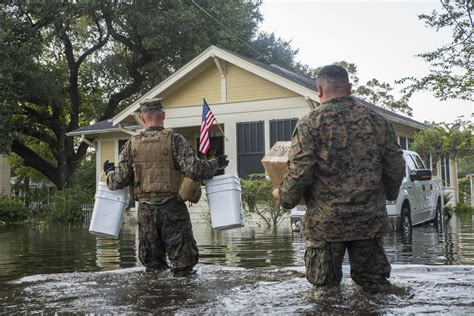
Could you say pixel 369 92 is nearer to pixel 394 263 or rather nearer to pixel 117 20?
pixel 117 20

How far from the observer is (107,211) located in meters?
6.70

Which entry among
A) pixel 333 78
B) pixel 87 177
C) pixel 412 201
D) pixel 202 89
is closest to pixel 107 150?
pixel 202 89

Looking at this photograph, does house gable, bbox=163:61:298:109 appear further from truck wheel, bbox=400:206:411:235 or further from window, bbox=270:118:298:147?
truck wheel, bbox=400:206:411:235

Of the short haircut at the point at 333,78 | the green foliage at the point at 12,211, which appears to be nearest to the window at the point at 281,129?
the green foliage at the point at 12,211

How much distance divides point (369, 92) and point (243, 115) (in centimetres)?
2879

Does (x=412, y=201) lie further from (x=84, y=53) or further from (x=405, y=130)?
(x=84, y=53)

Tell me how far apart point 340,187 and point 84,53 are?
1178 inches

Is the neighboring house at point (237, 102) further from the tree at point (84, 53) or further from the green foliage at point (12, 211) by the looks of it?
the green foliage at point (12, 211)

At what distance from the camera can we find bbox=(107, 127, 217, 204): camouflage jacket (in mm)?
6160

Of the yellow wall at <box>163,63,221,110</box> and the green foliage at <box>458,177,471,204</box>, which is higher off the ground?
the yellow wall at <box>163,63,221,110</box>

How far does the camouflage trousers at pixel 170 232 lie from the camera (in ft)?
20.6

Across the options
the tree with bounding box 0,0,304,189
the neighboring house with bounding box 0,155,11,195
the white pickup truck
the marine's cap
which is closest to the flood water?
the white pickup truck

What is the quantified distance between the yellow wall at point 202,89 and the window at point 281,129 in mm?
2315

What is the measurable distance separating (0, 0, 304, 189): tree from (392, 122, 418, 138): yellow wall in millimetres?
11158
